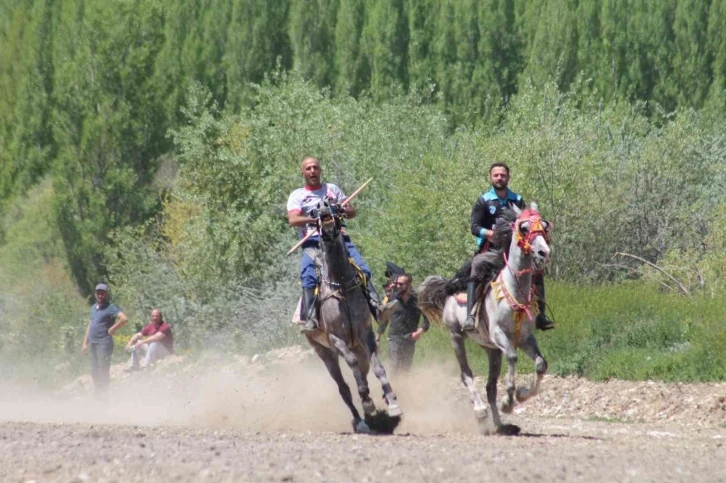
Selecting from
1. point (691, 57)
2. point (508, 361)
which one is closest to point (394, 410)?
point (508, 361)

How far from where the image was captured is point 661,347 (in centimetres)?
2023

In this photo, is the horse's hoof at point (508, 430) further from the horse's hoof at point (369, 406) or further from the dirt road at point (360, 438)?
the horse's hoof at point (369, 406)

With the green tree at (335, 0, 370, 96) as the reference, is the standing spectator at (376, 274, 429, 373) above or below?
below

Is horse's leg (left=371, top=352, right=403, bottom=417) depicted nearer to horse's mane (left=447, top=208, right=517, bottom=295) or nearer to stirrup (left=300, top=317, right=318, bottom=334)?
stirrup (left=300, top=317, right=318, bottom=334)

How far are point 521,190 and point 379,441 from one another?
1604 centimetres

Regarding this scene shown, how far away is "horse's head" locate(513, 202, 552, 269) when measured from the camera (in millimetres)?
12484

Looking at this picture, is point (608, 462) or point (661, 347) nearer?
point (608, 462)

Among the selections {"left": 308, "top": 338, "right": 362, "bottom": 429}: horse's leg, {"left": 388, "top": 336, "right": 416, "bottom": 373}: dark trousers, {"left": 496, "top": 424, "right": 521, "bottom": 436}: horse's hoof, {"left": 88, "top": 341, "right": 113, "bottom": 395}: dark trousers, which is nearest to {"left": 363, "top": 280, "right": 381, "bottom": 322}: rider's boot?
{"left": 308, "top": 338, "right": 362, "bottom": 429}: horse's leg

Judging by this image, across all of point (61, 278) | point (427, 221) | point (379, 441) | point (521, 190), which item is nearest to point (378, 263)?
point (427, 221)

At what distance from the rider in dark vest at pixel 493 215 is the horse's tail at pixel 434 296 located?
1.10m

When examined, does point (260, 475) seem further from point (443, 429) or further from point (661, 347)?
point (661, 347)

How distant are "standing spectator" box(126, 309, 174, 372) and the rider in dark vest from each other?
14575 mm

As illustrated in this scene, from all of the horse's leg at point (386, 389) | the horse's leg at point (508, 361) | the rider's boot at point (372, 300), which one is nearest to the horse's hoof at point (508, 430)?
the horse's leg at point (508, 361)

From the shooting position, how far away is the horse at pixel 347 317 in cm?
1333
